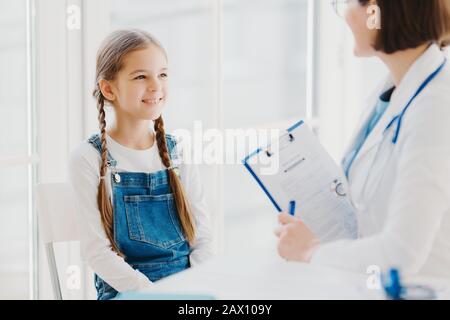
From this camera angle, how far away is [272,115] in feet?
6.32

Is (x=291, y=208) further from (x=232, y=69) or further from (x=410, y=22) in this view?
(x=232, y=69)

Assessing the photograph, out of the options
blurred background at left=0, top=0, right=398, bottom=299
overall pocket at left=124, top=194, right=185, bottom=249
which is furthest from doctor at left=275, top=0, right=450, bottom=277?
blurred background at left=0, top=0, right=398, bottom=299

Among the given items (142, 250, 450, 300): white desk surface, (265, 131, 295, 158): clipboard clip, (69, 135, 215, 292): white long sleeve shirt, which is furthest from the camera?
(69, 135, 215, 292): white long sleeve shirt

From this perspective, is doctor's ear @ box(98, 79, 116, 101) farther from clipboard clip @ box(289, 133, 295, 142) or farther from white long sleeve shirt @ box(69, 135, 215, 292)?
clipboard clip @ box(289, 133, 295, 142)

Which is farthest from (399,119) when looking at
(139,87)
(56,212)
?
(56,212)

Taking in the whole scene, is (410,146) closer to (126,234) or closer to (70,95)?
(126,234)

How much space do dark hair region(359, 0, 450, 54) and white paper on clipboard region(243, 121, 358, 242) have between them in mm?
148

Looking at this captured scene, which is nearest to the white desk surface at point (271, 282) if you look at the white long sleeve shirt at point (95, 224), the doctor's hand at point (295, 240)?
the doctor's hand at point (295, 240)

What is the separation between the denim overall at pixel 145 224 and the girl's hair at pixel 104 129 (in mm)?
11

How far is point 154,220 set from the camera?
1.04 m

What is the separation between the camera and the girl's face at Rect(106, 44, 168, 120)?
101cm

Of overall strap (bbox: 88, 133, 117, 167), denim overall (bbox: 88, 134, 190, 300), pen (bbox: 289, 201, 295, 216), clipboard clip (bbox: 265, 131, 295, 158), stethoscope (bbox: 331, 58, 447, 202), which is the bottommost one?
denim overall (bbox: 88, 134, 190, 300)
